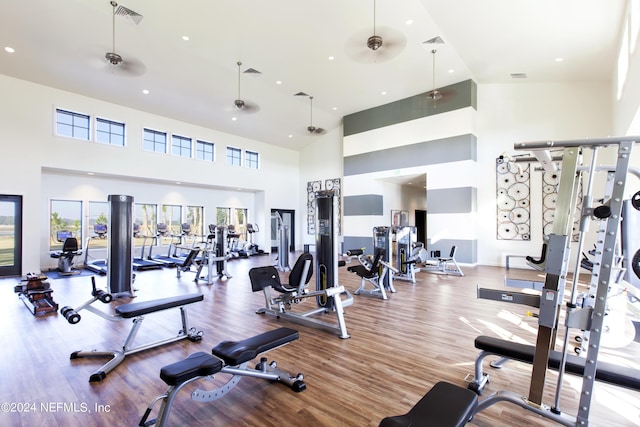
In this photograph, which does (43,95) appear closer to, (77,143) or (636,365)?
(77,143)

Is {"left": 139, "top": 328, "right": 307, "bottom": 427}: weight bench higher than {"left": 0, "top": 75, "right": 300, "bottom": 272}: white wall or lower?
lower

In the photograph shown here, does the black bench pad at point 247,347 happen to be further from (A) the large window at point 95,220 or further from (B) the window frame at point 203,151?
(B) the window frame at point 203,151

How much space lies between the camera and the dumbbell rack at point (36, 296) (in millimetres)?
4441

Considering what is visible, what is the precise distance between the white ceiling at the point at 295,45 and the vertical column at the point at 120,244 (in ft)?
7.80

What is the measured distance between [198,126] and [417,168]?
7969 millimetres

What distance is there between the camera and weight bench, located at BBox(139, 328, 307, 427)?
1810 millimetres

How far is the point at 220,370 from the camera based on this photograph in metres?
2.06

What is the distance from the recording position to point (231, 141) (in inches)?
474

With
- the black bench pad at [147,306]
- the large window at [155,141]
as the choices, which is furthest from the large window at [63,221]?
the black bench pad at [147,306]

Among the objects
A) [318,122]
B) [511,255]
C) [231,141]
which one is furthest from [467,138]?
[231,141]

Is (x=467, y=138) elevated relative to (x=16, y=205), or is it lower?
elevated

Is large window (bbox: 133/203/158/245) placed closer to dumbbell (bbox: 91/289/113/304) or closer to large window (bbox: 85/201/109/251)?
large window (bbox: 85/201/109/251)

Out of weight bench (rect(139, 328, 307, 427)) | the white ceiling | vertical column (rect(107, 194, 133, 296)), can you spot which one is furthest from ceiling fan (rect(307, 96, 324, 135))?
weight bench (rect(139, 328, 307, 427))

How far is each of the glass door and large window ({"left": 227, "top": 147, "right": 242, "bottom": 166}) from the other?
20.6 feet
